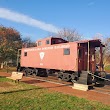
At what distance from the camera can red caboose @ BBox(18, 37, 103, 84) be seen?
15.8 meters

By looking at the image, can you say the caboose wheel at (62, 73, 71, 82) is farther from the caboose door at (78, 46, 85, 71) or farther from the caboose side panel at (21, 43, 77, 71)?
the caboose door at (78, 46, 85, 71)

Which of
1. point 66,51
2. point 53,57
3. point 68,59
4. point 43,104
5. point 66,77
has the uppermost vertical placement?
point 66,51

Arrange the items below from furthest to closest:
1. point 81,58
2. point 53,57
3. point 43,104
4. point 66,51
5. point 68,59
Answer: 1. point 53,57
2. point 66,51
3. point 68,59
4. point 81,58
5. point 43,104

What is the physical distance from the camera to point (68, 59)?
16.6 m

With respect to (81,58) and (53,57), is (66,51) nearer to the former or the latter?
(81,58)

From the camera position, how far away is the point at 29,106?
817 centimetres

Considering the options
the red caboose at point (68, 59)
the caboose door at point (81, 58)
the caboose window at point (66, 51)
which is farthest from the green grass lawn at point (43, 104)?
the caboose window at point (66, 51)

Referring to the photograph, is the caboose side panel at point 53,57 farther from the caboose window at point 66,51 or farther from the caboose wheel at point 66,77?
the caboose wheel at point 66,77

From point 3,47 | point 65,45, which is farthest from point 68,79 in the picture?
point 3,47

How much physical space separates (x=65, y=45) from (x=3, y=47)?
20.1 meters

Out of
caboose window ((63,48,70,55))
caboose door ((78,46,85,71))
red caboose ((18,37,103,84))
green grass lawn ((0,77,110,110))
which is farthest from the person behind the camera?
caboose window ((63,48,70,55))

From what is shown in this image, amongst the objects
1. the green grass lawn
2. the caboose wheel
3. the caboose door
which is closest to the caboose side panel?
the caboose door

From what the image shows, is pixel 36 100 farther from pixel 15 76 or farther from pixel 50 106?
pixel 15 76

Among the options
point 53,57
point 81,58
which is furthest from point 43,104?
point 53,57
